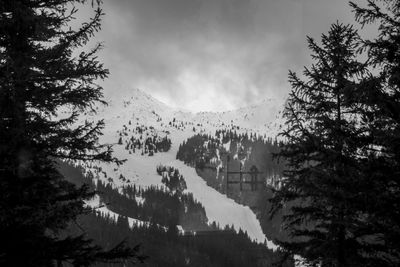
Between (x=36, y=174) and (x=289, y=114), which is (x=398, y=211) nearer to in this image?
(x=289, y=114)

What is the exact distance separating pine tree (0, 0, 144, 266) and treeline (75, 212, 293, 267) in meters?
130

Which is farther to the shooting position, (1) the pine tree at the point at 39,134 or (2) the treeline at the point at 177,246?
(2) the treeline at the point at 177,246

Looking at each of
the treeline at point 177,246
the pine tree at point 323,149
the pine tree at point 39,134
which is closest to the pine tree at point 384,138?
the pine tree at point 323,149

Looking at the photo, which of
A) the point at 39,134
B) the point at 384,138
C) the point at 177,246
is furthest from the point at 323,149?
the point at 177,246

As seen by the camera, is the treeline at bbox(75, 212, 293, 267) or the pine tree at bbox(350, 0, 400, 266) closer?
the pine tree at bbox(350, 0, 400, 266)

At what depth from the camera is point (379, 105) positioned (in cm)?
839

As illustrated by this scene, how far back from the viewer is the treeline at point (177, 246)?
5571 inches

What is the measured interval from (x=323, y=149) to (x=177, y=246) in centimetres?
14595

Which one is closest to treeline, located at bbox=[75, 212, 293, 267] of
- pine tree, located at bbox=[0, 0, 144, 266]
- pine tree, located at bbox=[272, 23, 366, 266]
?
pine tree, located at bbox=[272, 23, 366, 266]

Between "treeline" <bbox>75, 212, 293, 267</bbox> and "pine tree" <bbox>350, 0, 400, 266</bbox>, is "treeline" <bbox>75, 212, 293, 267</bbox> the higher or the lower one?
the lower one

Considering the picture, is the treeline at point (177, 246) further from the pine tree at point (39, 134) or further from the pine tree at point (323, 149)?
the pine tree at point (39, 134)

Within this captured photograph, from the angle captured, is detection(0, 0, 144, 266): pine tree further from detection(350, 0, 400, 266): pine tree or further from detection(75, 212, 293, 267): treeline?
detection(75, 212, 293, 267): treeline

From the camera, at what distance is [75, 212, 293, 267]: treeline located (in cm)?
14150

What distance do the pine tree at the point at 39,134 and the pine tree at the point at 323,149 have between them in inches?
197
